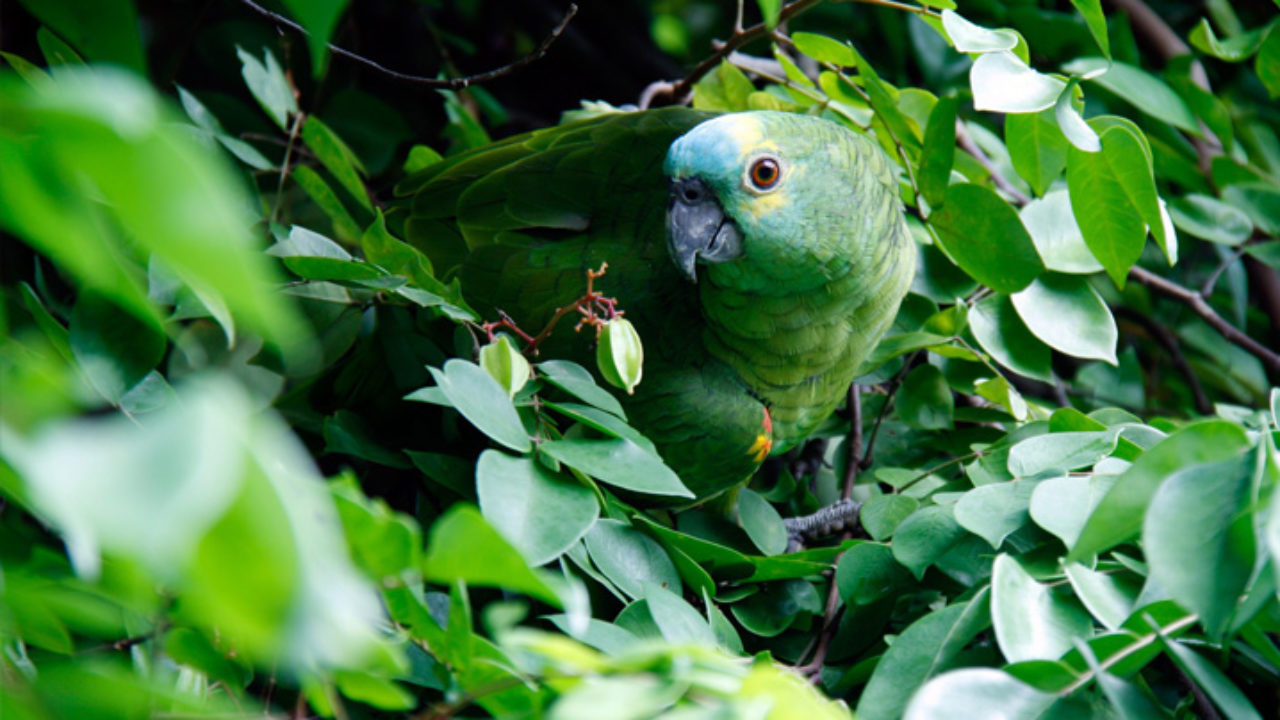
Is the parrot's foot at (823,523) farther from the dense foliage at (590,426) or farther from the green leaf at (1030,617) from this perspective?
the green leaf at (1030,617)

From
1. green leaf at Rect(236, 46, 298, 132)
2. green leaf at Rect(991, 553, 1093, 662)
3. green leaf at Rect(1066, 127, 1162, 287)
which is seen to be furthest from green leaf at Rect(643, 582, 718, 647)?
green leaf at Rect(236, 46, 298, 132)

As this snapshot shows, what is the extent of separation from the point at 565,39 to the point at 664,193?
0.83 metres

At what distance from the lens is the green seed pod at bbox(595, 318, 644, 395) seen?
2.81 ft

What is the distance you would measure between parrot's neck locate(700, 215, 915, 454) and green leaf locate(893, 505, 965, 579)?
37 cm

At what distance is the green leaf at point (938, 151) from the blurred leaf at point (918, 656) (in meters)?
0.56

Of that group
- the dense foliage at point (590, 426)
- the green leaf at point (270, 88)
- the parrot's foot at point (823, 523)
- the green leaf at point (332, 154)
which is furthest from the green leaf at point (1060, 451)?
the green leaf at point (270, 88)

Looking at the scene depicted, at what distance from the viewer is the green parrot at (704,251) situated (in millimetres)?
1122

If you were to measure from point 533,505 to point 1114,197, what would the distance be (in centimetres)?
65

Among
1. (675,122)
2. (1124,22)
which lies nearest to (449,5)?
(675,122)

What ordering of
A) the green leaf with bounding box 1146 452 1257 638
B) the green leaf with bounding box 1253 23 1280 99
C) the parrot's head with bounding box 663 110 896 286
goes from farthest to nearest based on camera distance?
the green leaf with bounding box 1253 23 1280 99, the parrot's head with bounding box 663 110 896 286, the green leaf with bounding box 1146 452 1257 638

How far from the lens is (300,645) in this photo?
289 mm

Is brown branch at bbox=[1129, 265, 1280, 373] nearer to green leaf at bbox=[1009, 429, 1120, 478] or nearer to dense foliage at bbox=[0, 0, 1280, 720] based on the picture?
dense foliage at bbox=[0, 0, 1280, 720]

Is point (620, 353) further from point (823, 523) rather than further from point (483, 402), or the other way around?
point (823, 523)

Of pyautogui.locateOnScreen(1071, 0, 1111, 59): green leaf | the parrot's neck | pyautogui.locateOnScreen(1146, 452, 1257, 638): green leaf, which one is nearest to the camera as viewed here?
pyautogui.locateOnScreen(1146, 452, 1257, 638): green leaf
